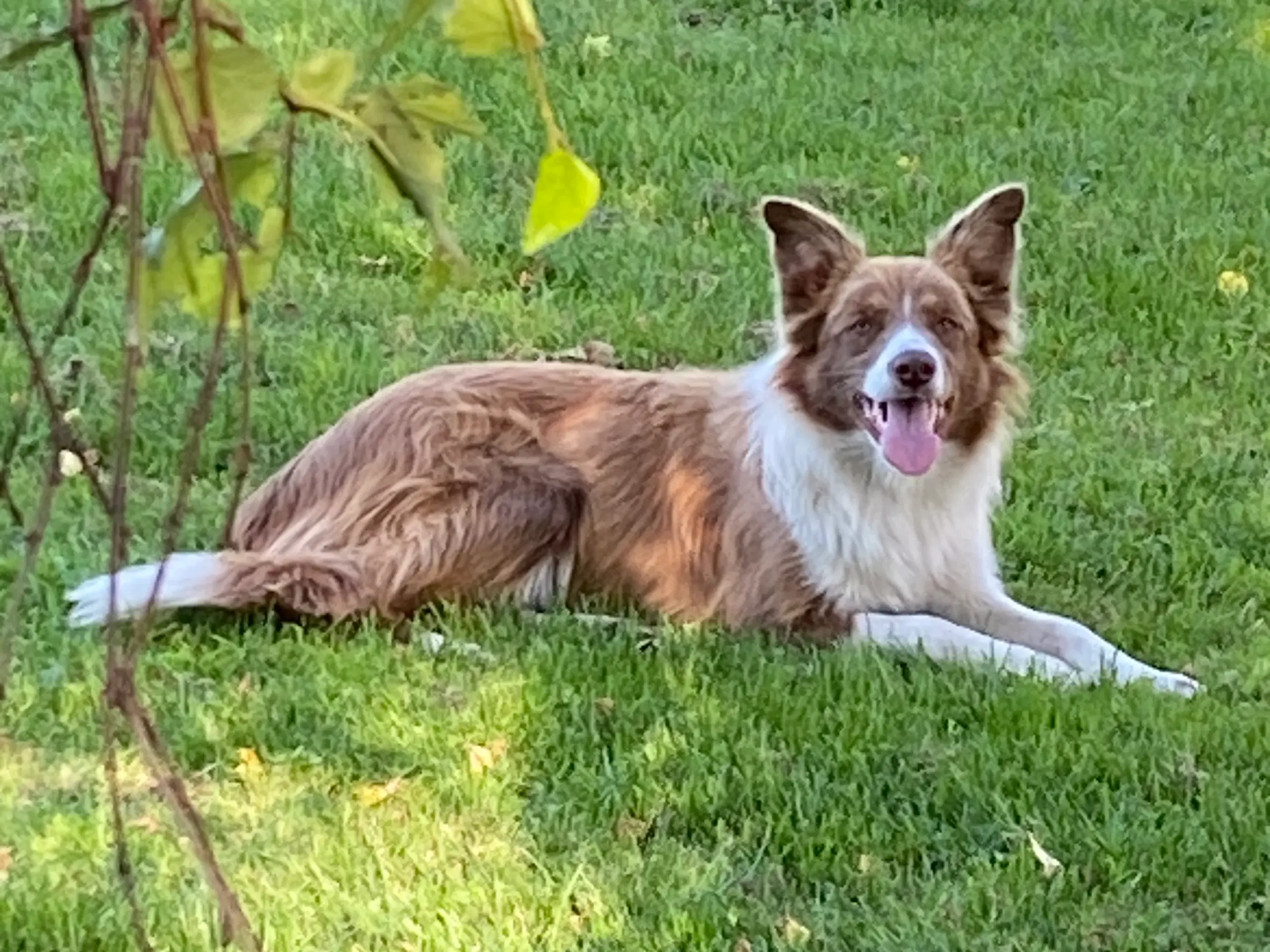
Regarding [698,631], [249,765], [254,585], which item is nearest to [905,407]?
[698,631]

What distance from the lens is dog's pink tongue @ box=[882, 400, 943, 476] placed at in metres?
4.95

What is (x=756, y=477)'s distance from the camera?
5.18m

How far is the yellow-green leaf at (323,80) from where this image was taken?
4.02 feet

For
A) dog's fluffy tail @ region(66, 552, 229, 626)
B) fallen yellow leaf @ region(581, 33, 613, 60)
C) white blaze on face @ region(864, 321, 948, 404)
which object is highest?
white blaze on face @ region(864, 321, 948, 404)

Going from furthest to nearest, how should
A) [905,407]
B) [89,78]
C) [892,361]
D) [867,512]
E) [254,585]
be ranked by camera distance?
[867,512] < [905,407] < [892,361] < [254,585] < [89,78]

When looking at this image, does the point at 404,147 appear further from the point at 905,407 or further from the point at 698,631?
the point at 905,407

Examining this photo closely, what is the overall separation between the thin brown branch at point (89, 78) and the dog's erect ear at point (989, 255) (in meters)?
4.17

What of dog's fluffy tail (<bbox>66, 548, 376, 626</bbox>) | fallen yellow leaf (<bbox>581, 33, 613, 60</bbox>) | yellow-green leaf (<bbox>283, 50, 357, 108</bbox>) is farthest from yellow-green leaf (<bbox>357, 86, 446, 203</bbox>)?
fallen yellow leaf (<bbox>581, 33, 613, 60</bbox>)

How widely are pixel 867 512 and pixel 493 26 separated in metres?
4.00

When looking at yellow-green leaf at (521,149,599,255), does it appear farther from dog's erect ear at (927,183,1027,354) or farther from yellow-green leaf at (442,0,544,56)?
dog's erect ear at (927,183,1027,354)

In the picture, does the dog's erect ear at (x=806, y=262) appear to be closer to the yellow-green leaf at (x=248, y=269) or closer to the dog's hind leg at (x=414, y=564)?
the dog's hind leg at (x=414, y=564)

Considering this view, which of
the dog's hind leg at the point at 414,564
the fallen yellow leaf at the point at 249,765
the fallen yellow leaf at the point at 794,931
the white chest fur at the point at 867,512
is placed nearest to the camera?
the fallen yellow leaf at the point at 794,931

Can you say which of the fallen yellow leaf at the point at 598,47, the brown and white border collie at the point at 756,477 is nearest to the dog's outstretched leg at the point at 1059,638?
the brown and white border collie at the point at 756,477

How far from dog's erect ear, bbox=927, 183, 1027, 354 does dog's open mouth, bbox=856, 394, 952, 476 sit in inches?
11.2
